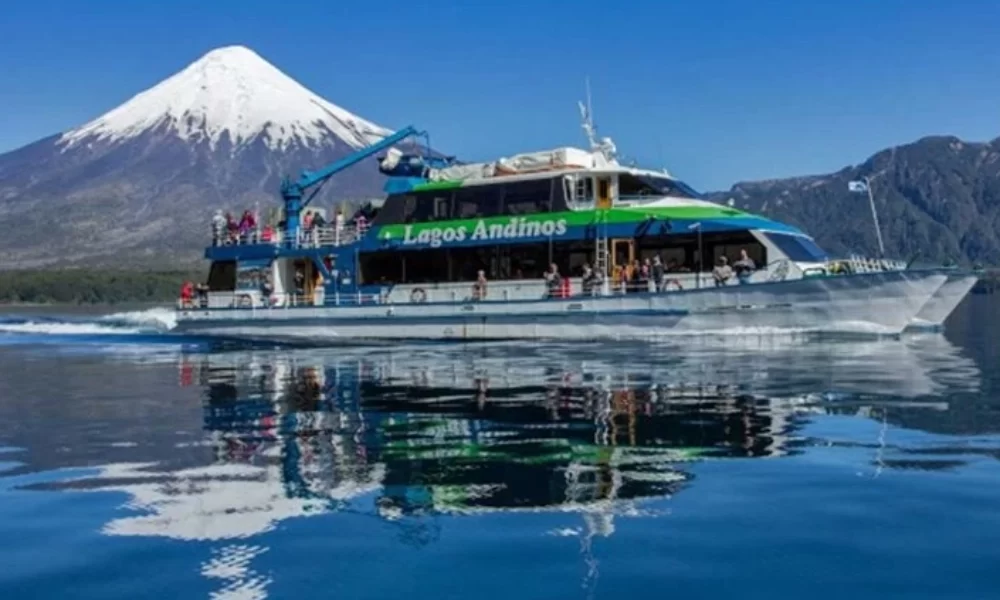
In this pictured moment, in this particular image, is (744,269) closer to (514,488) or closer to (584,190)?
(584,190)

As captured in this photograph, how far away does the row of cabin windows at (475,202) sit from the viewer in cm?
3045

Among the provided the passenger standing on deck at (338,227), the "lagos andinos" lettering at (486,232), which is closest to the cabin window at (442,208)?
the "lagos andinos" lettering at (486,232)

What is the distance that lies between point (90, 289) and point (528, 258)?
9006cm

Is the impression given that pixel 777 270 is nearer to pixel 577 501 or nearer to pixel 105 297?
pixel 577 501

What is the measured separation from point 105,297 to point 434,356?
9249cm

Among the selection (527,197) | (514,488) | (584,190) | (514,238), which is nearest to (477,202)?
(527,197)

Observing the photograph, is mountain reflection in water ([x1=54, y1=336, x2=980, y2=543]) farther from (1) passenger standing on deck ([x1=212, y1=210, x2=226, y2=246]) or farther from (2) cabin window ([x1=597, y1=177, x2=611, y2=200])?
(1) passenger standing on deck ([x1=212, y1=210, x2=226, y2=246])

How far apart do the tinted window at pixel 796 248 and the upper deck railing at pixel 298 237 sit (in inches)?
486

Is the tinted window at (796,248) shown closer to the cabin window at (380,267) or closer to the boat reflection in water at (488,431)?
the boat reflection in water at (488,431)

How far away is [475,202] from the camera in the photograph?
31719mm

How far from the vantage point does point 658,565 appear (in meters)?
6.61

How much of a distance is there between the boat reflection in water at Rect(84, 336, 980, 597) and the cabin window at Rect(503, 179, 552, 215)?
27.2 feet

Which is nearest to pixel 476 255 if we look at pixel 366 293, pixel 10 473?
pixel 366 293

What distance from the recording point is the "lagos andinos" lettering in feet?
99.0
